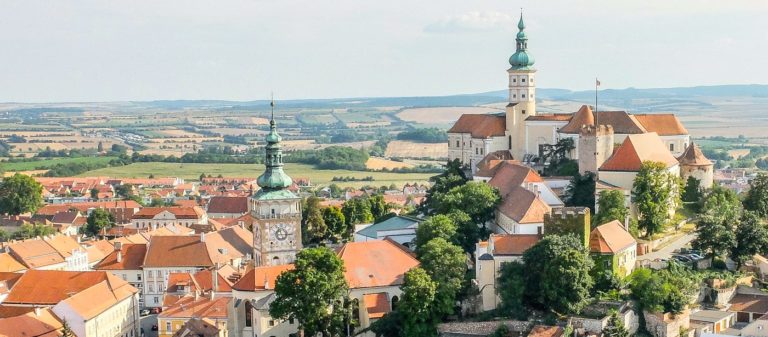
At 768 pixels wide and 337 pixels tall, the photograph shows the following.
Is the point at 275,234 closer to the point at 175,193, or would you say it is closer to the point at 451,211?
the point at 451,211

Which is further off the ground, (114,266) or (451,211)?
(451,211)

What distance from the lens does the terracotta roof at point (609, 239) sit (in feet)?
176

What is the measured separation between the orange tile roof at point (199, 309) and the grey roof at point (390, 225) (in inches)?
524

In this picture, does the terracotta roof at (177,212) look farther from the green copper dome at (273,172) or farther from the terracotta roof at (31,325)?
the terracotta roof at (31,325)

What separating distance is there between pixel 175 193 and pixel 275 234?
95.0 meters

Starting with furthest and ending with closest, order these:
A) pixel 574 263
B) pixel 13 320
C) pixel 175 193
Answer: pixel 175 193
pixel 13 320
pixel 574 263

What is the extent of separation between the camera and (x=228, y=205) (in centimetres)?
11944

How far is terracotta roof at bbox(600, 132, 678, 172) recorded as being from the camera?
67.1 metres

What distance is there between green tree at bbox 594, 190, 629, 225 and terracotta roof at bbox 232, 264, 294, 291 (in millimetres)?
19622

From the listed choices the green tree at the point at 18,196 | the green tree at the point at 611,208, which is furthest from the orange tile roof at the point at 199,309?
the green tree at the point at 18,196

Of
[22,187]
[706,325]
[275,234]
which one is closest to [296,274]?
[275,234]

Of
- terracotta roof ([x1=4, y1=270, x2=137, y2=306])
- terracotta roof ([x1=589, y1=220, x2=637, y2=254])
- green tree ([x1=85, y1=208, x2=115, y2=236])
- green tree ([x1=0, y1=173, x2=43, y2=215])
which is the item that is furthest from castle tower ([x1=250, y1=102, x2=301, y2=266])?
green tree ([x1=0, y1=173, x2=43, y2=215])

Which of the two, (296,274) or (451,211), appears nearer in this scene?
(296,274)

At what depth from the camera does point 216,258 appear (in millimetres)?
76812
